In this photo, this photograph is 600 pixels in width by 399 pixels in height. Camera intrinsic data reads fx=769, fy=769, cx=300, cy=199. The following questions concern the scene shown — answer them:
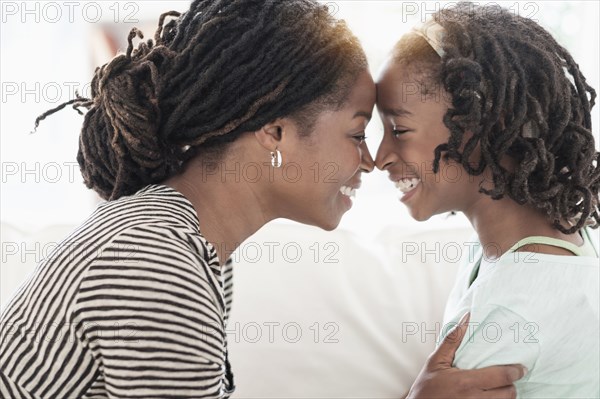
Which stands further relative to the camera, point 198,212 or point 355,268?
point 355,268

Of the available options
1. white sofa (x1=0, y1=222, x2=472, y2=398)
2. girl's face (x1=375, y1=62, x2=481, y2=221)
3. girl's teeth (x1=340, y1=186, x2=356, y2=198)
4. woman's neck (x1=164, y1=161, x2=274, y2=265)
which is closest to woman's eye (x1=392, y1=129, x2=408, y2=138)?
girl's face (x1=375, y1=62, x2=481, y2=221)

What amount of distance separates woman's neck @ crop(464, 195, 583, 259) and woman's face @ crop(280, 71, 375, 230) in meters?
0.19

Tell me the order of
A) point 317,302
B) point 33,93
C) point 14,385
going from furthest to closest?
point 33,93, point 317,302, point 14,385

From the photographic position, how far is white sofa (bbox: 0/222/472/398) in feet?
4.70

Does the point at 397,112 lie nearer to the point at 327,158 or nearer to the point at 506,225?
the point at 327,158

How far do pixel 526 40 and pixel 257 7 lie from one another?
40cm

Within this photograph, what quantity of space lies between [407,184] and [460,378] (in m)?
0.31

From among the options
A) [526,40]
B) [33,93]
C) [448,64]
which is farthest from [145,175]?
[33,93]

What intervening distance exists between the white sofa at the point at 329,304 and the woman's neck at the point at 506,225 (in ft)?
0.97

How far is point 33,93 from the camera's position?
1.95 m

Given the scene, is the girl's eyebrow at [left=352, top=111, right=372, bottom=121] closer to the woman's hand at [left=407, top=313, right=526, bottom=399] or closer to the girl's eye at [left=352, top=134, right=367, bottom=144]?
the girl's eye at [left=352, top=134, right=367, bottom=144]

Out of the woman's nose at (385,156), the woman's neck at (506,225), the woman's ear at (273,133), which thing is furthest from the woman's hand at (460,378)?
the woman's ear at (273,133)

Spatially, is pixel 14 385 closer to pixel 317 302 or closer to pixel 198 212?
pixel 198 212

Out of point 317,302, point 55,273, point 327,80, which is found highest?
point 327,80
